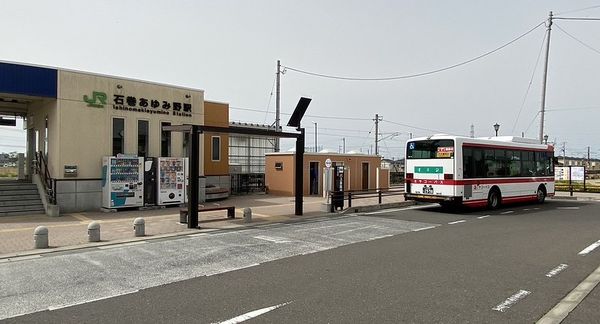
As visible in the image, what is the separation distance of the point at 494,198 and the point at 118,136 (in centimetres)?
1635

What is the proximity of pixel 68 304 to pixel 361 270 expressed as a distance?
178 inches

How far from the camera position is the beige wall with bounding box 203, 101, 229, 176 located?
22953 mm

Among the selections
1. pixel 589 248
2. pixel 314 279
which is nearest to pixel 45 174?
pixel 314 279

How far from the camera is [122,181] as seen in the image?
16875 mm

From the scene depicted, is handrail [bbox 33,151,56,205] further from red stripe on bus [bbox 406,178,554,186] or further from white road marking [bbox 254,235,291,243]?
red stripe on bus [bbox 406,178,554,186]

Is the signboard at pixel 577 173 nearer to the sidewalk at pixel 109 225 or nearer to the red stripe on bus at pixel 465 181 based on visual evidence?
the red stripe on bus at pixel 465 181

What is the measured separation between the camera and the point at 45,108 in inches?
693

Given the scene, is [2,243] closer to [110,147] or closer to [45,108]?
[110,147]

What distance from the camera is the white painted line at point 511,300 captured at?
550 centimetres

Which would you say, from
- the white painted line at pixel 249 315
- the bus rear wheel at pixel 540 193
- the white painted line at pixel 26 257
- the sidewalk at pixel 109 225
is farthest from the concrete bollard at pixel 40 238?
the bus rear wheel at pixel 540 193

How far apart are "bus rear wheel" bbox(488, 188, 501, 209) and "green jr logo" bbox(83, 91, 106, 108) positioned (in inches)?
653

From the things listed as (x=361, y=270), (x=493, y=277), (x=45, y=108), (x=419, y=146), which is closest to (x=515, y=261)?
(x=493, y=277)

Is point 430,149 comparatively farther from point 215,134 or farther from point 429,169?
point 215,134

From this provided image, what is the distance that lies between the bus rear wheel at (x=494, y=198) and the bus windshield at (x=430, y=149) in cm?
325
